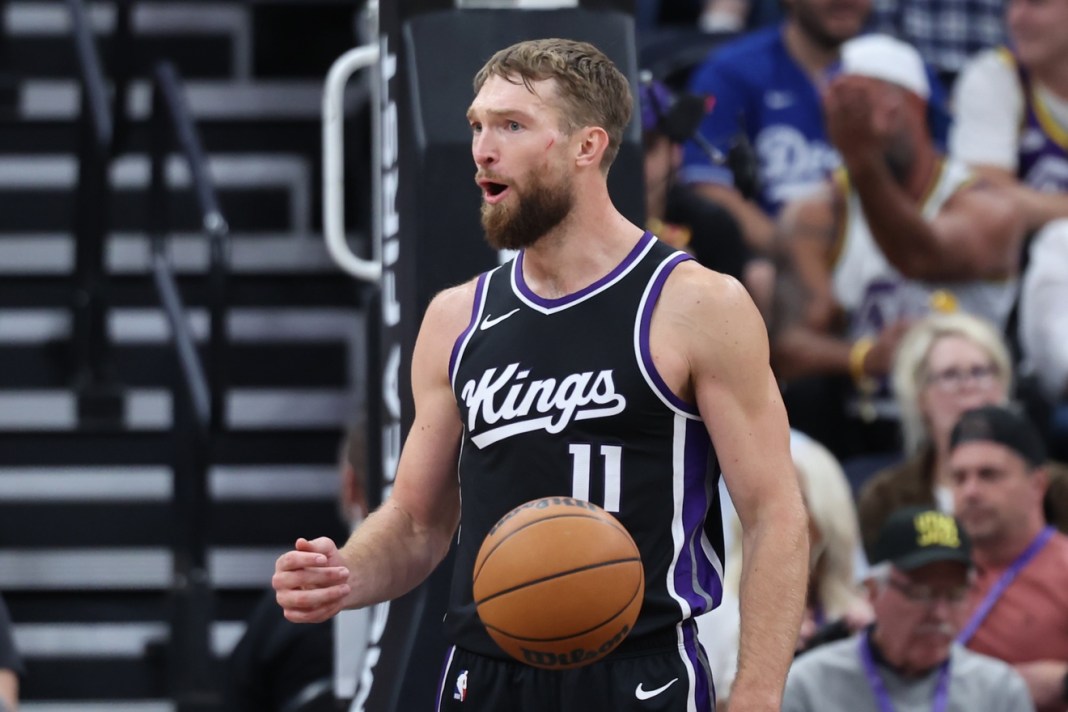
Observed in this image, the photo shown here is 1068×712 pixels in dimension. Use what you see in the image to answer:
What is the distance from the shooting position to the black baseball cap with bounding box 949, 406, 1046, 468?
6.11 m

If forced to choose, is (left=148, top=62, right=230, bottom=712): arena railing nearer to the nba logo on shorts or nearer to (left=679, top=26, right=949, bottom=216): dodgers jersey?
(left=679, top=26, right=949, bottom=216): dodgers jersey

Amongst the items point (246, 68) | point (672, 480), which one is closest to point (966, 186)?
point (246, 68)

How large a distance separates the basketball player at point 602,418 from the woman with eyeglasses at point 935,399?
2.92 meters

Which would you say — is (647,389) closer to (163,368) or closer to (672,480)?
(672,480)

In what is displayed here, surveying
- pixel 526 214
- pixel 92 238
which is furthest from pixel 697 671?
pixel 92 238

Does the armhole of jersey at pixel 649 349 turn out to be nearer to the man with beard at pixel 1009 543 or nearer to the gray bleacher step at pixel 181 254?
the man with beard at pixel 1009 543

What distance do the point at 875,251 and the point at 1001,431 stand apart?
1.85 meters

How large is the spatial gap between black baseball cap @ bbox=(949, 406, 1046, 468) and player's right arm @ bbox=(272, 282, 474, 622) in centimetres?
258

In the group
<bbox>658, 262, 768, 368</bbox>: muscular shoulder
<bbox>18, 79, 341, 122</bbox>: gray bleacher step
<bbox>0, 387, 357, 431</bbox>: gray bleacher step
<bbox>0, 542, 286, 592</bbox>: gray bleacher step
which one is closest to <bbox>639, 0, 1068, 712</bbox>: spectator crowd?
<bbox>18, 79, 341, 122</bbox>: gray bleacher step

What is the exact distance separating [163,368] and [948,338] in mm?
3521

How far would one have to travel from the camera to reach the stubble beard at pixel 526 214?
3645mm

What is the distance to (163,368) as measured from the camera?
8.66 metres

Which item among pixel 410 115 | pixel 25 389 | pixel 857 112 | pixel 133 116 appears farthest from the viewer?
pixel 133 116

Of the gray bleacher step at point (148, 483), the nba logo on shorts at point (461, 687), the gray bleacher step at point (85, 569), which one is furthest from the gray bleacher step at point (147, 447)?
the nba logo on shorts at point (461, 687)
